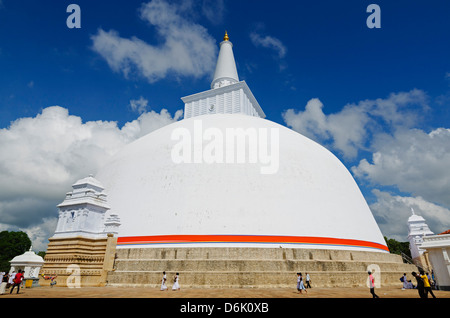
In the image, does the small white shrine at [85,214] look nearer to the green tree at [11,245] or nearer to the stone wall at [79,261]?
the stone wall at [79,261]

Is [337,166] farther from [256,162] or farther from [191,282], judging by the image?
[191,282]

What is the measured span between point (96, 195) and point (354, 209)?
1365cm

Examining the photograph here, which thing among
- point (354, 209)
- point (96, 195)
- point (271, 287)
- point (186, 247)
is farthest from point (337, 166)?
point (96, 195)

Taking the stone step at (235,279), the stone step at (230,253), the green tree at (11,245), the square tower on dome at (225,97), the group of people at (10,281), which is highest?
the square tower on dome at (225,97)

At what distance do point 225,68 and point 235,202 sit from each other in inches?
702

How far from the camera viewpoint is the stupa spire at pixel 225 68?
2611 centimetres

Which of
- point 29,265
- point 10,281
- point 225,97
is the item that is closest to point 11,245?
point 29,265

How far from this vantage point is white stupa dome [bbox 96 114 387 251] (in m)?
12.3

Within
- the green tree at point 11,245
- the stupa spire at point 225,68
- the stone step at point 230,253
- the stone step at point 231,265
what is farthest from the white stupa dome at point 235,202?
the green tree at point 11,245

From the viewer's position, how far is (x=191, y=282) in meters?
10.6

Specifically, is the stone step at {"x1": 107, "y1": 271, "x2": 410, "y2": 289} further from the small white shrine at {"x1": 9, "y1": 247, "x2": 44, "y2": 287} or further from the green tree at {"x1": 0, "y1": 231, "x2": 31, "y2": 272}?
the green tree at {"x1": 0, "y1": 231, "x2": 31, "y2": 272}

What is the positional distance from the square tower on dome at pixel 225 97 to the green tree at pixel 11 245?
41264mm

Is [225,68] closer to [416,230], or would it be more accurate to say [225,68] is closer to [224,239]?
[224,239]

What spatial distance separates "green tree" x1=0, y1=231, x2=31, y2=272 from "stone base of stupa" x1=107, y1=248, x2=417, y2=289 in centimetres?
4467
